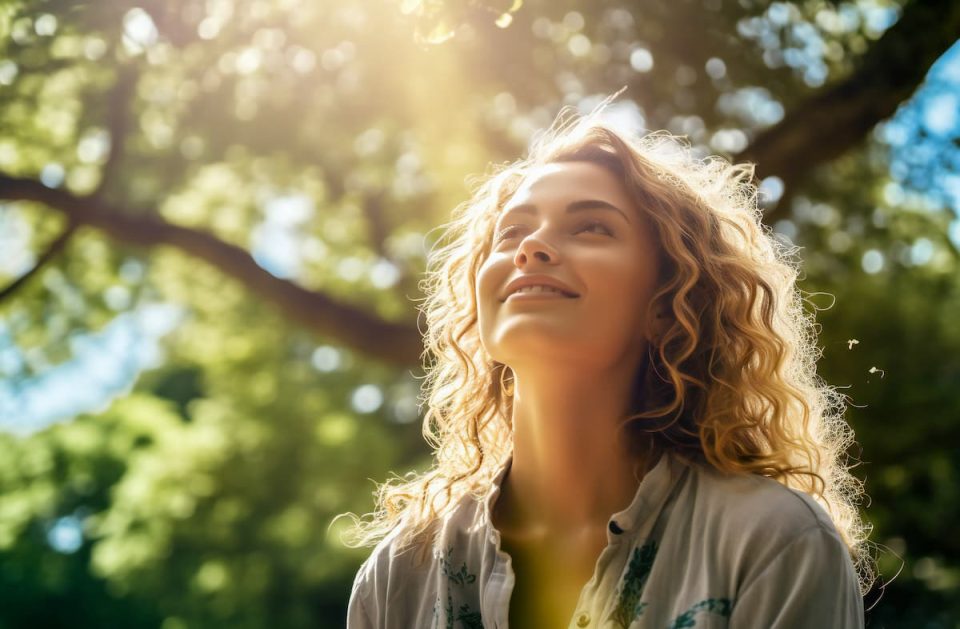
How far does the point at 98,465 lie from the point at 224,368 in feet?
26.7

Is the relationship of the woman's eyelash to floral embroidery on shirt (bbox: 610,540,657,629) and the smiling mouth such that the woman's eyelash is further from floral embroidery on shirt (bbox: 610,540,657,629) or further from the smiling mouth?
floral embroidery on shirt (bbox: 610,540,657,629)

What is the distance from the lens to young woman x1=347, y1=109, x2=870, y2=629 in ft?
6.63

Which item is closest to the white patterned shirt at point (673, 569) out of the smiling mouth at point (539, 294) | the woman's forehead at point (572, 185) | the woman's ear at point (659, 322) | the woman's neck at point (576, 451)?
the woman's neck at point (576, 451)

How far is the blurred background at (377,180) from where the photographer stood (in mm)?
6605

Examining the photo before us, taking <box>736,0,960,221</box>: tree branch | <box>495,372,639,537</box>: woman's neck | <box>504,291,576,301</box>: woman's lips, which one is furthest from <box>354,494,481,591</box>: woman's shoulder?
<box>736,0,960,221</box>: tree branch

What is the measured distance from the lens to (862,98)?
615 cm

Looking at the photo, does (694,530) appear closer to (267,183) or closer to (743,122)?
(743,122)

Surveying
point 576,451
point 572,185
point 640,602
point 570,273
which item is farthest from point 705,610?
point 572,185

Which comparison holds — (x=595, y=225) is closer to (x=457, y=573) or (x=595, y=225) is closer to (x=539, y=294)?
(x=539, y=294)

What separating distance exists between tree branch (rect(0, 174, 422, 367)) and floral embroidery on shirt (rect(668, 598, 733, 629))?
545 centimetres

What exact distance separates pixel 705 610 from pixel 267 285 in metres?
6.02

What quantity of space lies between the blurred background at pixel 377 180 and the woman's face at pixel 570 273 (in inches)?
48.0

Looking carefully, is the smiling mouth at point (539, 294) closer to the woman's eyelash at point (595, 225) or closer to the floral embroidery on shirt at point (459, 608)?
the woman's eyelash at point (595, 225)

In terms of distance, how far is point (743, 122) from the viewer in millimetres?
7453
